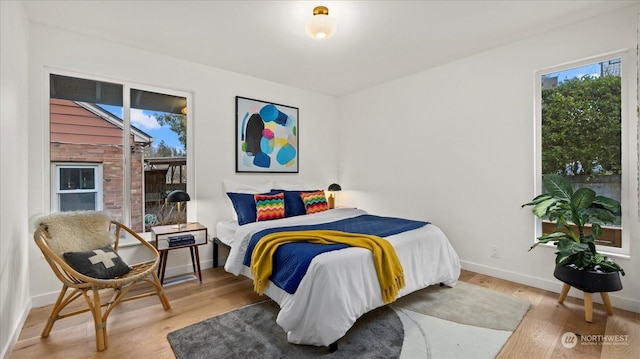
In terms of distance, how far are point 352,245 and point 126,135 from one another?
9.07ft

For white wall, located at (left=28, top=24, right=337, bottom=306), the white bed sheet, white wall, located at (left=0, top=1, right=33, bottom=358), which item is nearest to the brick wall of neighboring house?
white wall, located at (left=28, top=24, right=337, bottom=306)

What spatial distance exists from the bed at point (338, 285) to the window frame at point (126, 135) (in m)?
1.36

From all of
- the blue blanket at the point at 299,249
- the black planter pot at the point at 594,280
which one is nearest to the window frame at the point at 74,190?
the blue blanket at the point at 299,249

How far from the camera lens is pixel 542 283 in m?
2.95

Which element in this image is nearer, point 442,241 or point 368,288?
point 368,288

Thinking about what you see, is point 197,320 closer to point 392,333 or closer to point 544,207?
point 392,333

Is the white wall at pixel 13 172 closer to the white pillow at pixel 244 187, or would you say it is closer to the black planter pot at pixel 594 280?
the white pillow at pixel 244 187

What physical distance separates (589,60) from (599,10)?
0.42 meters

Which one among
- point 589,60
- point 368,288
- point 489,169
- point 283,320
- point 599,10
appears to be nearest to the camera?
point 283,320

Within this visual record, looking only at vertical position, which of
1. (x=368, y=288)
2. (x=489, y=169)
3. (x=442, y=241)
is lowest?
(x=368, y=288)

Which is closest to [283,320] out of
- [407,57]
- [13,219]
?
[13,219]

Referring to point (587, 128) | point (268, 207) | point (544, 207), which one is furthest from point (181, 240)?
point (587, 128)

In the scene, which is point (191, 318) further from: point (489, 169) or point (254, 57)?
point (489, 169)

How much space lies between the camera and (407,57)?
3.50 metres
